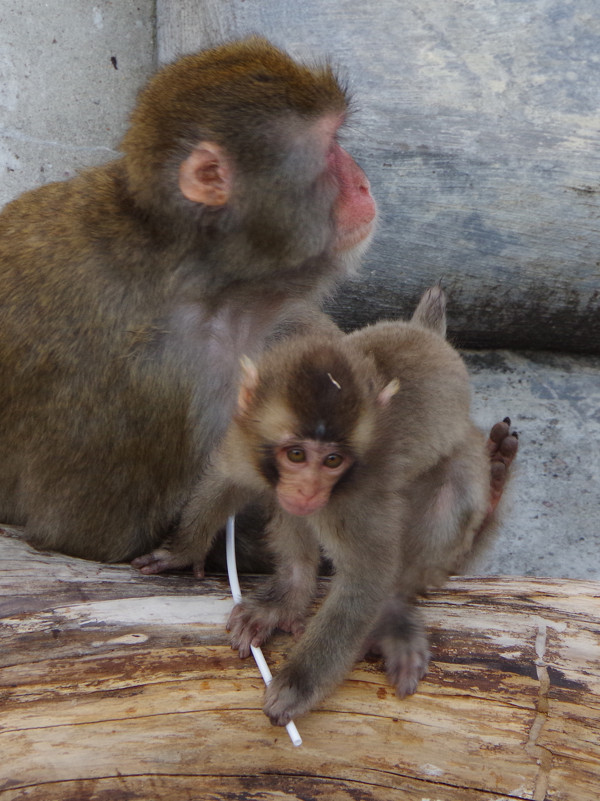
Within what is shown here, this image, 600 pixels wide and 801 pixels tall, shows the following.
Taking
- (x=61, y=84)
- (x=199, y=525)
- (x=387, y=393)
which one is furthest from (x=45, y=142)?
(x=387, y=393)

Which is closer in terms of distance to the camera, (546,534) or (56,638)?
(56,638)

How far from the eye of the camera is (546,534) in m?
3.56

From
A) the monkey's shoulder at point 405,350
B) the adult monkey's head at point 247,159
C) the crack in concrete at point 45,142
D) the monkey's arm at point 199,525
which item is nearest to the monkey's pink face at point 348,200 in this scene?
the adult monkey's head at point 247,159

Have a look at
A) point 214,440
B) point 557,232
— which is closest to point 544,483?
point 557,232

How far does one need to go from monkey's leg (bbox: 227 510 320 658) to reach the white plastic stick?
59 mm

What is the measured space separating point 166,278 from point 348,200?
17.9 inches

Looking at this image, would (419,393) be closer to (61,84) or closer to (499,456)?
(499,456)

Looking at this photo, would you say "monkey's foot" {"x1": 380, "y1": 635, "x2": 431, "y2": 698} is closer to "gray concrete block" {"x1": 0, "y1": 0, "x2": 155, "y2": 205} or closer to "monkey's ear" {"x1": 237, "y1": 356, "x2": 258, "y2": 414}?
"monkey's ear" {"x1": 237, "y1": 356, "x2": 258, "y2": 414}

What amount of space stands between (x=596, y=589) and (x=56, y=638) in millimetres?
1230

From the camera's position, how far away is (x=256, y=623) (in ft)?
6.91

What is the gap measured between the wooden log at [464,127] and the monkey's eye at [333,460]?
175 cm

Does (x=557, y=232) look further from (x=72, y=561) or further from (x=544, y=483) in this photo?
(x=72, y=561)

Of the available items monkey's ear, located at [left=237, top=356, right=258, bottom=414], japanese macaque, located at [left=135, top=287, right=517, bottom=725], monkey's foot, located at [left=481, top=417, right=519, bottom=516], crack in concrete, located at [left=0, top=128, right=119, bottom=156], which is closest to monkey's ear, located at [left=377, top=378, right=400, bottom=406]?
japanese macaque, located at [left=135, top=287, right=517, bottom=725]

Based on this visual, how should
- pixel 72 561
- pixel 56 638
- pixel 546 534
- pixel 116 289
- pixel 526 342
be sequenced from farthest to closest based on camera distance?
pixel 526 342 → pixel 546 534 → pixel 72 561 → pixel 116 289 → pixel 56 638
